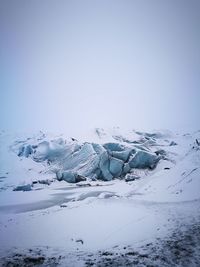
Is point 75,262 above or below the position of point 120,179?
above

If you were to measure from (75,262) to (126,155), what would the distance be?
3476 centimetres

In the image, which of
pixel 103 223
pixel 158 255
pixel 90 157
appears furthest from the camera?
pixel 90 157

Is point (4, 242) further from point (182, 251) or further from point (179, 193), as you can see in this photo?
point (179, 193)

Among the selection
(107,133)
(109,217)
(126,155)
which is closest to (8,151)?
(107,133)

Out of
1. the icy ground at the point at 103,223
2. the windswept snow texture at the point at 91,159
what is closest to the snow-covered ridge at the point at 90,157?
the windswept snow texture at the point at 91,159

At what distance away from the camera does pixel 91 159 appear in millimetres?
42562

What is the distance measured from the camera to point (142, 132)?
69.1 meters

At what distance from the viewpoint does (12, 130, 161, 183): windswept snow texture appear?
4038cm

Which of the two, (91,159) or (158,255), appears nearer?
(158,255)

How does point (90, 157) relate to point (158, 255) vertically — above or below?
above

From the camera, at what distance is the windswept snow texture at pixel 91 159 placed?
132ft

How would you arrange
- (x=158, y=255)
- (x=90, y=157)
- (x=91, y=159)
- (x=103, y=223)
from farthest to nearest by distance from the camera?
1. (x=90, y=157)
2. (x=91, y=159)
3. (x=103, y=223)
4. (x=158, y=255)

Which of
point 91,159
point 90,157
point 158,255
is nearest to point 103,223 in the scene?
point 158,255

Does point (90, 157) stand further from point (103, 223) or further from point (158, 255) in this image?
point (158, 255)
